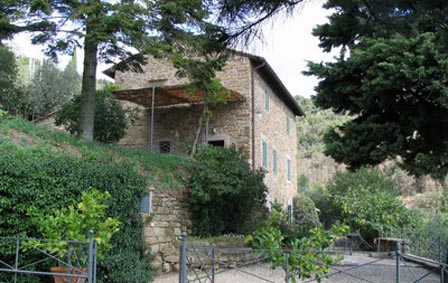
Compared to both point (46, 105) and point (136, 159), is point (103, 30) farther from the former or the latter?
point (46, 105)

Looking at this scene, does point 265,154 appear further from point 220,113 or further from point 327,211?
point 327,211

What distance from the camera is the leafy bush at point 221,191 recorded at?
11469 mm

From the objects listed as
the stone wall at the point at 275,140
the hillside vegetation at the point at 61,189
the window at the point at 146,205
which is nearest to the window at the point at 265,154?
the stone wall at the point at 275,140

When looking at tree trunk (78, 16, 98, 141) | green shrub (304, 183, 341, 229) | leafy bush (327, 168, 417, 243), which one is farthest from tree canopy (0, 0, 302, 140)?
green shrub (304, 183, 341, 229)

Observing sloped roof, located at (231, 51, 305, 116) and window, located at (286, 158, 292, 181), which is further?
window, located at (286, 158, 292, 181)

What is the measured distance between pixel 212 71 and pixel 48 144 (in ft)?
15.2

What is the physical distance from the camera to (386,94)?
7.21 m

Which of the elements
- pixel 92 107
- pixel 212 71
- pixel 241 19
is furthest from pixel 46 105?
pixel 241 19

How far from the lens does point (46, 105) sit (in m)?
22.1

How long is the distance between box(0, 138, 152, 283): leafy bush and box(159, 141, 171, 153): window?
736cm

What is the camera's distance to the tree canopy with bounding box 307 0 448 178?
6.61 meters

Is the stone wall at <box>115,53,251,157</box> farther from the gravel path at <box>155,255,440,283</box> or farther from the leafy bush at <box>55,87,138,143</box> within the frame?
the gravel path at <box>155,255,440,283</box>

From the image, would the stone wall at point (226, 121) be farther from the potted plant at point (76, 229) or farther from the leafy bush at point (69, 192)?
the potted plant at point (76, 229)

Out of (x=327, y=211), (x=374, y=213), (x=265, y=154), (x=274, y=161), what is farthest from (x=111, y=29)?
(x=327, y=211)
